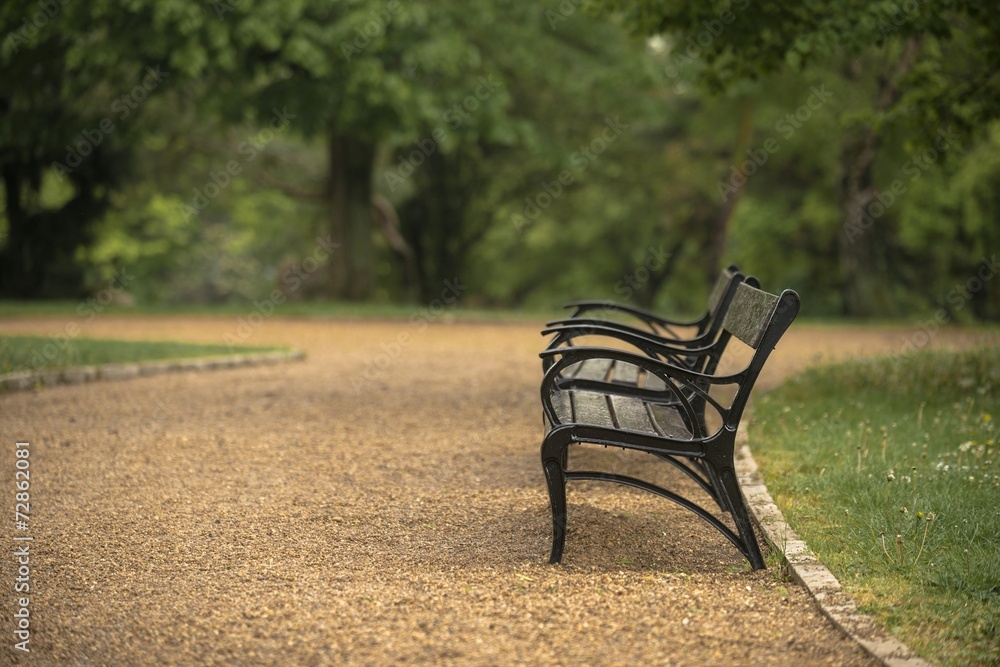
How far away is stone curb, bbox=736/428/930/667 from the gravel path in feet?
0.20

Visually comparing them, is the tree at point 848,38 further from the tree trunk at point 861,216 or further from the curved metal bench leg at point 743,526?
the tree trunk at point 861,216

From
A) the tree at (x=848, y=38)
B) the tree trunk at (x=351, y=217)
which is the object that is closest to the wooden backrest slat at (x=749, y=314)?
the tree at (x=848, y=38)

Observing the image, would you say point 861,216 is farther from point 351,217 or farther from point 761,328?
point 761,328

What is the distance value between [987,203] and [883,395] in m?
14.6

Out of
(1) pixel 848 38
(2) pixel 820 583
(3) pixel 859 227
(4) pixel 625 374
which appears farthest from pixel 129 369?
(3) pixel 859 227

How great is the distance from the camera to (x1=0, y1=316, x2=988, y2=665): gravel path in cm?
322

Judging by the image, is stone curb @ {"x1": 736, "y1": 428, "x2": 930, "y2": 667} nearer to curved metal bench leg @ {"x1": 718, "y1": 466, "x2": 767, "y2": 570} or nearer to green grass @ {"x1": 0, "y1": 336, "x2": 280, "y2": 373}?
curved metal bench leg @ {"x1": 718, "y1": 466, "x2": 767, "y2": 570}

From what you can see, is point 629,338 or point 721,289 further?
point 721,289

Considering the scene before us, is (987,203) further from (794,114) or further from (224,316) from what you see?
(224,316)

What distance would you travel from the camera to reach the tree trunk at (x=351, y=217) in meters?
21.0

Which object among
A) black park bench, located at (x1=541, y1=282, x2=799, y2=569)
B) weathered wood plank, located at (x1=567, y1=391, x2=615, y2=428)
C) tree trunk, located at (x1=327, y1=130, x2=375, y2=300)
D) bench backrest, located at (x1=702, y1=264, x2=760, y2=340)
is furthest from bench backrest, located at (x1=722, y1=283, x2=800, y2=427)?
tree trunk, located at (x1=327, y1=130, x2=375, y2=300)

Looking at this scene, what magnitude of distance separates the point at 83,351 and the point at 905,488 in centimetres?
774

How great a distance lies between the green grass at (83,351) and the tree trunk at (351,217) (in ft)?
31.7

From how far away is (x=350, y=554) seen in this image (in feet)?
13.4
